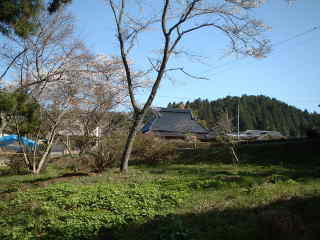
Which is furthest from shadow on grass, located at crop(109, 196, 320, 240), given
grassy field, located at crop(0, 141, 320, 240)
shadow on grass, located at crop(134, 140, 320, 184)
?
shadow on grass, located at crop(134, 140, 320, 184)

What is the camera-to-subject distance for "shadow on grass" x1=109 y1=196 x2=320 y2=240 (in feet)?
12.4

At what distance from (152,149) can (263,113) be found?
6159 centimetres

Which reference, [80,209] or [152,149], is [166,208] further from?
[152,149]

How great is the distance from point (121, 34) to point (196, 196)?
6.08m

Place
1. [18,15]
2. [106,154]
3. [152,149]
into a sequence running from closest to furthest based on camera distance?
[18,15] → [106,154] → [152,149]

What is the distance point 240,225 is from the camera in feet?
14.0

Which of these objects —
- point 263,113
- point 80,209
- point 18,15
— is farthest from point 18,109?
point 263,113

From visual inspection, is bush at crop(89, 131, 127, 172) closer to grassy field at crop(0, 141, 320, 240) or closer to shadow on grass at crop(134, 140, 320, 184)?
shadow on grass at crop(134, 140, 320, 184)

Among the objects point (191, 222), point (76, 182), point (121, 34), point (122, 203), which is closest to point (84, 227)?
point (122, 203)

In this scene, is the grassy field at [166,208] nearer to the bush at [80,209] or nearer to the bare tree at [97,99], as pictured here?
the bush at [80,209]

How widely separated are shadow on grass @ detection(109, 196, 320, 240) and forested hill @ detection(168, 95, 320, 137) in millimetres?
55719

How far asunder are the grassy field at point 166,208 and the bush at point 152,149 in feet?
15.7

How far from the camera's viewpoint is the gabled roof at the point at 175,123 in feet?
107

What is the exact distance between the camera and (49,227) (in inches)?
200
